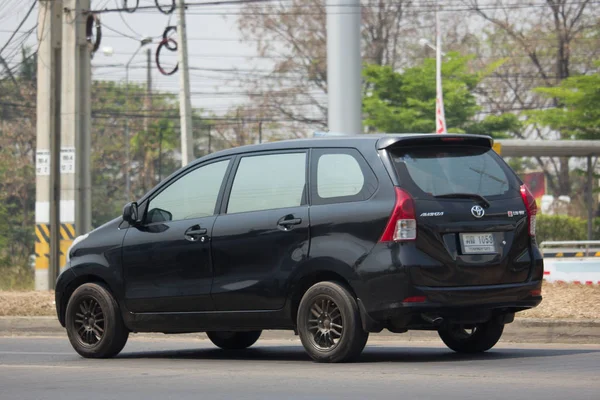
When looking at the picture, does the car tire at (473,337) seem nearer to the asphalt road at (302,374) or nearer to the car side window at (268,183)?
the asphalt road at (302,374)

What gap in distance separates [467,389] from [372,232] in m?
1.82

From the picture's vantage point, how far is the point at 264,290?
9391mm

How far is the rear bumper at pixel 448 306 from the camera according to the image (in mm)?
8664

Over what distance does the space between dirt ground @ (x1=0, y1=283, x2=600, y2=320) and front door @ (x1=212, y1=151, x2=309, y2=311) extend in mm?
3626

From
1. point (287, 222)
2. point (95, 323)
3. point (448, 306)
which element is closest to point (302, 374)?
point (448, 306)

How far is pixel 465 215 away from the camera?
8922 mm

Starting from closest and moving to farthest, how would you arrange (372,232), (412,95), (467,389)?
(467,389), (372,232), (412,95)

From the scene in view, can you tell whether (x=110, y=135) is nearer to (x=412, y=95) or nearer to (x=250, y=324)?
(x=412, y=95)

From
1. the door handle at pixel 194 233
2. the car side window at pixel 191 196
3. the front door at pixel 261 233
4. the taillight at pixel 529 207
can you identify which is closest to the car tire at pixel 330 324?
the front door at pixel 261 233

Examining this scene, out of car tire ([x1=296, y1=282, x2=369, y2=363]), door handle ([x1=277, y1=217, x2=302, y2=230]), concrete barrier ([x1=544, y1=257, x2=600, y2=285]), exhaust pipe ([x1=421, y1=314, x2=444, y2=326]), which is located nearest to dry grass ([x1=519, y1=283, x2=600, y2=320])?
exhaust pipe ([x1=421, y1=314, x2=444, y2=326])

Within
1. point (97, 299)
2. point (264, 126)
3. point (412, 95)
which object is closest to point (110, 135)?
point (264, 126)

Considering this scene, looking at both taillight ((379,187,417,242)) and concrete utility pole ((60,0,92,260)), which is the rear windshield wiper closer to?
taillight ((379,187,417,242))

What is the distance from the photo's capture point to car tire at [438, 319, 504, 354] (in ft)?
32.4

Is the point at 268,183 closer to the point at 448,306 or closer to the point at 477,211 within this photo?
the point at 477,211
